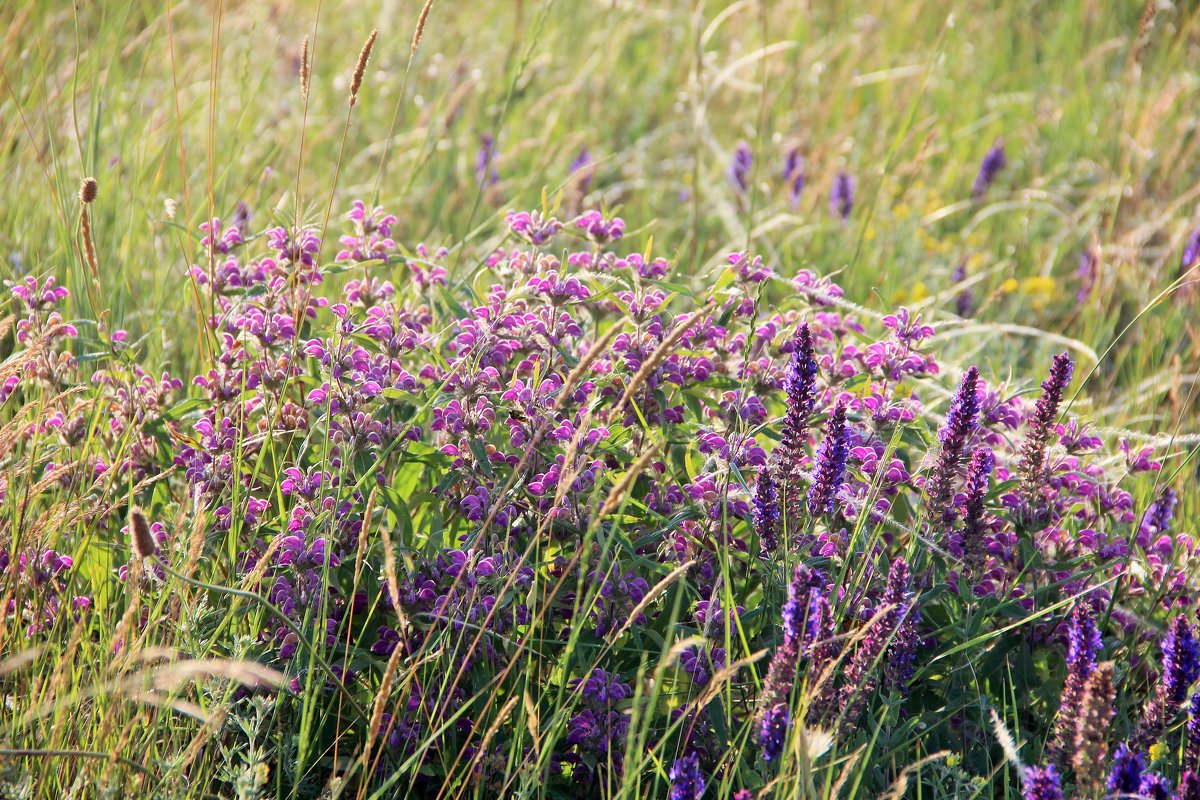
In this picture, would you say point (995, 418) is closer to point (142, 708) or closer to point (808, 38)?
point (142, 708)

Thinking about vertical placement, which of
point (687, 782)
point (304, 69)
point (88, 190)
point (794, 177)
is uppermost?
point (304, 69)

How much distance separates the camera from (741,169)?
4645 mm

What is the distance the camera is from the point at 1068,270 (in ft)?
15.4

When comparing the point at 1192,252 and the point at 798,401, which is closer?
the point at 798,401

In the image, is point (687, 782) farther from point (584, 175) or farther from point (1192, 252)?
point (1192, 252)

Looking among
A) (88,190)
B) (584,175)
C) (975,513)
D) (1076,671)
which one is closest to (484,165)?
(584,175)

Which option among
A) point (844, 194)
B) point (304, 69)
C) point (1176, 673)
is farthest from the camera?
point (844, 194)

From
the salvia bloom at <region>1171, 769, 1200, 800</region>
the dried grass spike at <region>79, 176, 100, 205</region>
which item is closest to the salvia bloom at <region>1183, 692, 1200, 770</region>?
the salvia bloom at <region>1171, 769, 1200, 800</region>

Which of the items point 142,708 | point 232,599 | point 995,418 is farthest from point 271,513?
point 995,418

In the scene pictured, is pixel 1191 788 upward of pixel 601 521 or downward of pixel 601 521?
downward

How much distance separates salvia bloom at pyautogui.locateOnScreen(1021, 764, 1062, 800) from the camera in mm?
1488

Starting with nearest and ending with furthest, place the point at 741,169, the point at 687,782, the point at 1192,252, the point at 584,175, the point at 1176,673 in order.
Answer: the point at 687,782 → the point at 1176,673 → the point at 1192,252 → the point at 584,175 → the point at 741,169

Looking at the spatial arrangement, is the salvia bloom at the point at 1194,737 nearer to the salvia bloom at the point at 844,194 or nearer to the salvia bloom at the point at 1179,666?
the salvia bloom at the point at 1179,666

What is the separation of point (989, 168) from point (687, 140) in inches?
57.4
